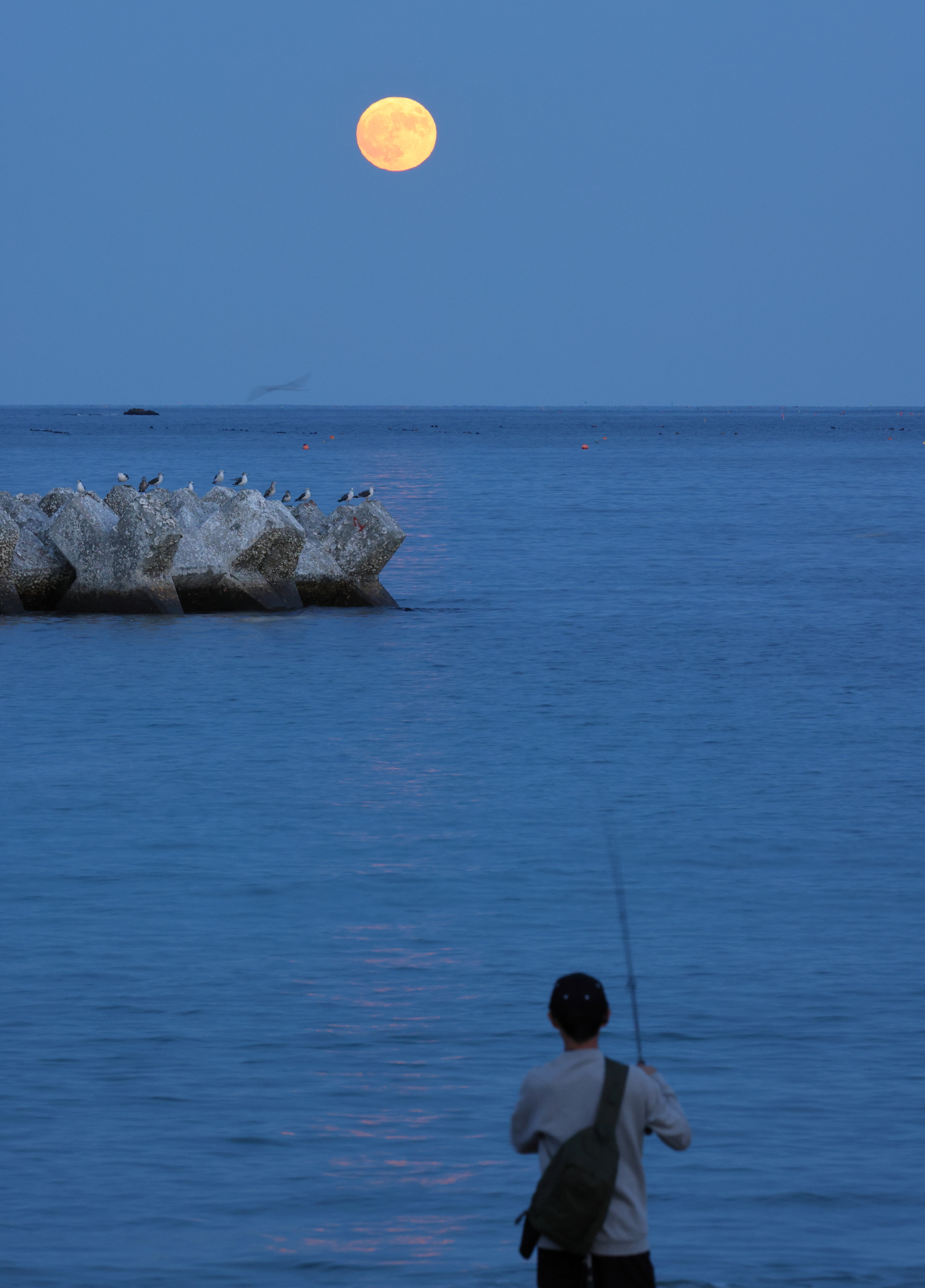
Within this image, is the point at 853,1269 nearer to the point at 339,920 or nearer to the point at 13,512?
the point at 339,920

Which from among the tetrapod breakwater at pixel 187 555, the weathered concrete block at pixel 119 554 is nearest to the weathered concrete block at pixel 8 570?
the tetrapod breakwater at pixel 187 555

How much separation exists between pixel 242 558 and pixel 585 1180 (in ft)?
95.0

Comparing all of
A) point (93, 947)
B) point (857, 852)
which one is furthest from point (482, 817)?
point (93, 947)

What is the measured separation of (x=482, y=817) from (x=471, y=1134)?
8371 mm

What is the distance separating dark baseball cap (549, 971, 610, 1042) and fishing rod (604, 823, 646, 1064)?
0.18 meters

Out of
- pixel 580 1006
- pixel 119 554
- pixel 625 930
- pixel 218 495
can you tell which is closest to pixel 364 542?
pixel 119 554

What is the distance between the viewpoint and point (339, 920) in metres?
13.5

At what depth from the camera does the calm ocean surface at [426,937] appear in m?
8.24

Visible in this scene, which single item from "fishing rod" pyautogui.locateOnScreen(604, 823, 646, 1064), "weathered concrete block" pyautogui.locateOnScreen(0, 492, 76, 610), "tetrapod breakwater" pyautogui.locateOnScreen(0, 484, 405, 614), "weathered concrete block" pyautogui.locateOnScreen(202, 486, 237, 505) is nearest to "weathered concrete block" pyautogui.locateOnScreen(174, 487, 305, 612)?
"tetrapod breakwater" pyautogui.locateOnScreen(0, 484, 405, 614)

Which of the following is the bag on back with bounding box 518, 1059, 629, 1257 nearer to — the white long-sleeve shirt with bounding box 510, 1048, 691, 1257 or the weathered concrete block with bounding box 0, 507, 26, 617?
the white long-sleeve shirt with bounding box 510, 1048, 691, 1257

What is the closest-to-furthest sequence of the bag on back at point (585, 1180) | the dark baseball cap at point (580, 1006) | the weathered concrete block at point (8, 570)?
1. the bag on back at point (585, 1180)
2. the dark baseball cap at point (580, 1006)
3. the weathered concrete block at point (8, 570)

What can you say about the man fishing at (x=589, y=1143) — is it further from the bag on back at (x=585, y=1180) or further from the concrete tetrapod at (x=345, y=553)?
the concrete tetrapod at (x=345, y=553)

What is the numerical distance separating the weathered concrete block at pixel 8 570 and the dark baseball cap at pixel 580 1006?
28.6 meters

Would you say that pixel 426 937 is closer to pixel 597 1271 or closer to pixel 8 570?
pixel 597 1271
